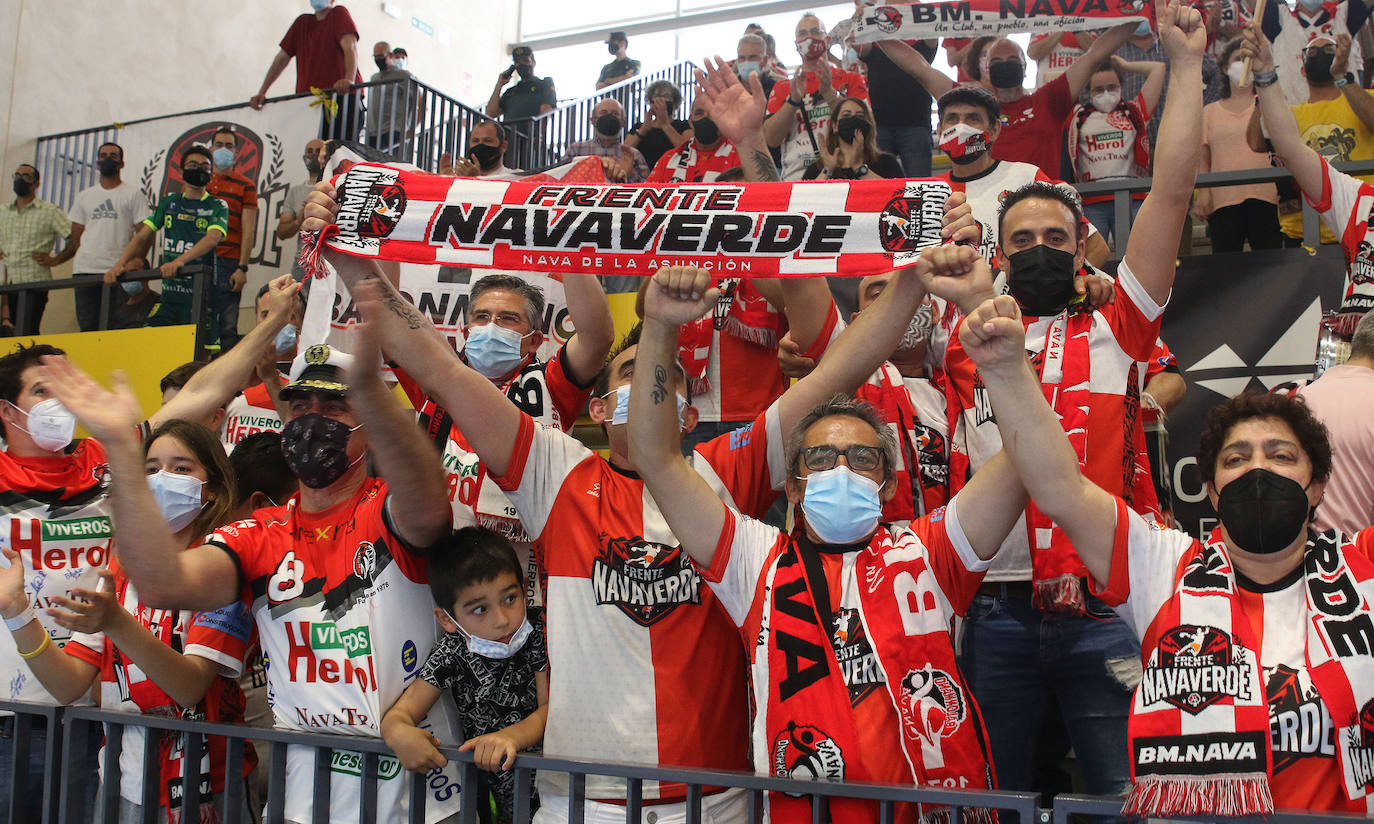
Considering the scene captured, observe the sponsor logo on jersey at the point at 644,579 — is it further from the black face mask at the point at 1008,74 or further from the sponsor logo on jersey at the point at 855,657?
the black face mask at the point at 1008,74

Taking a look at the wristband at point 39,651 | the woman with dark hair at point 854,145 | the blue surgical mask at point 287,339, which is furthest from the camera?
the woman with dark hair at point 854,145

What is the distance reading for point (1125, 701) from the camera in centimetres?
300

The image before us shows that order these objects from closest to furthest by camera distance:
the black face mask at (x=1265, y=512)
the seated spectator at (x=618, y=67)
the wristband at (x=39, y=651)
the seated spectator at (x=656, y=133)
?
the black face mask at (x=1265, y=512)
the wristband at (x=39, y=651)
the seated spectator at (x=656, y=133)
the seated spectator at (x=618, y=67)

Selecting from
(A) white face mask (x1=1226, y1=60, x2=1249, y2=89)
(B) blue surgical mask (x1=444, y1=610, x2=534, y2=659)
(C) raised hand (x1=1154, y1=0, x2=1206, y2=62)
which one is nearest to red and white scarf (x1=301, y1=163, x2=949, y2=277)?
(C) raised hand (x1=1154, y1=0, x2=1206, y2=62)

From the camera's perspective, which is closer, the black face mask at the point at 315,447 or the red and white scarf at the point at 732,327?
the black face mask at the point at 315,447

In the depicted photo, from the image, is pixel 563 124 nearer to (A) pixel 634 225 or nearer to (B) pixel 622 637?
(A) pixel 634 225

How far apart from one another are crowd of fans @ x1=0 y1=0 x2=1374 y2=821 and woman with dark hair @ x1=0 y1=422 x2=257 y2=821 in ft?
0.04

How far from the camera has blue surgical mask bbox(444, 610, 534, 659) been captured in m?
3.00

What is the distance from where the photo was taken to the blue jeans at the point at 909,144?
22.4 ft

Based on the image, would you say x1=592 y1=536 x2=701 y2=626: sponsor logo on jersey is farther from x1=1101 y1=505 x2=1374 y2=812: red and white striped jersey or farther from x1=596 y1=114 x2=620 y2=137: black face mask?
x1=596 y1=114 x2=620 y2=137: black face mask

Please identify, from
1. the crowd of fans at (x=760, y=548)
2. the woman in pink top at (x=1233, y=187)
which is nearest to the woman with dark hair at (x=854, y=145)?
the woman in pink top at (x=1233, y=187)

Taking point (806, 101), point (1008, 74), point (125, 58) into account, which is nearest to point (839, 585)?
point (1008, 74)

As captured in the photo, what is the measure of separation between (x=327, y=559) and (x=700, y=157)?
15.2 feet

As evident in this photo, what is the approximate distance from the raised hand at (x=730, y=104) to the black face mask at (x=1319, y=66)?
12.9ft
